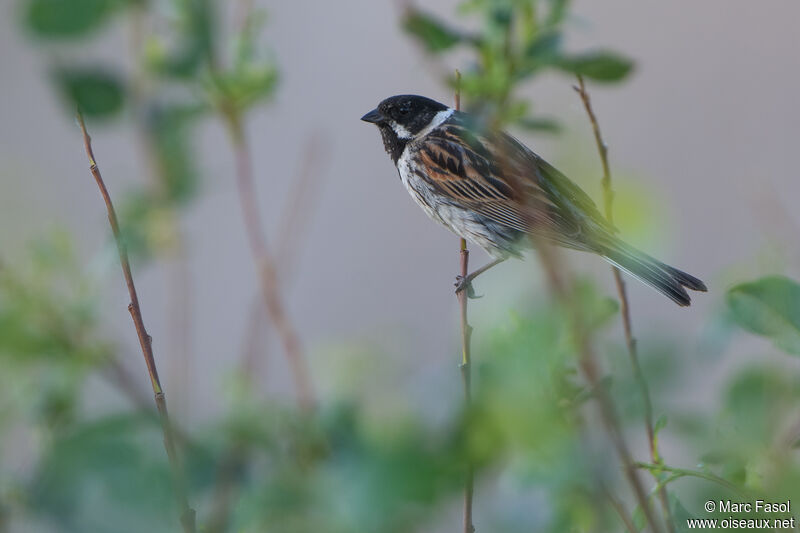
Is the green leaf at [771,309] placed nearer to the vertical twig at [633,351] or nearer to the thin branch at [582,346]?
the vertical twig at [633,351]

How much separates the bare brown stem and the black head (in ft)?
6.57

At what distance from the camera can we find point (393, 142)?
11.2 ft

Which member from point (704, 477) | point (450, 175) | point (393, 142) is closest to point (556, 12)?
point (704, 477)

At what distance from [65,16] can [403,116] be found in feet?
8.83

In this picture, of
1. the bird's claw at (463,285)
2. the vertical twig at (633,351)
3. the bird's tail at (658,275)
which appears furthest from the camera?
the bird's tail at (658,275)

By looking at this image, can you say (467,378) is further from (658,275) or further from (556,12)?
(658,275)

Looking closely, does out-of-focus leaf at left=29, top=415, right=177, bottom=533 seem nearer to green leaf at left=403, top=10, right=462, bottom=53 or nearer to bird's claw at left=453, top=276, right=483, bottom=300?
green leaf at left=403, top=10, right=462, bottom=53

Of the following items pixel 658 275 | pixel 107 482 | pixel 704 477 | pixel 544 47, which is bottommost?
pixel 107 482

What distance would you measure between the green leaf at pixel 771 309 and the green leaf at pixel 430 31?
Answer: 13.8 inches

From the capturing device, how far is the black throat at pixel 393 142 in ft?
11.1

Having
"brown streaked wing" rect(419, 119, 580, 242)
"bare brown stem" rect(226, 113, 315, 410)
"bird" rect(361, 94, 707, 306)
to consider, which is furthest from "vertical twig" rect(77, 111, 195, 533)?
"brown streaked wing" rect(419, 119, 580, 242)

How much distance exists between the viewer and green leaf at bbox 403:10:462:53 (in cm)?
78

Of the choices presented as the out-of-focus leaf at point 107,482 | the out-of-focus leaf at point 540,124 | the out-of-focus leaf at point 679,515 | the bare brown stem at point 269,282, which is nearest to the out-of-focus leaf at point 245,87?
the bare brown stem at point 269,282

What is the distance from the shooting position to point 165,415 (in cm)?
72
